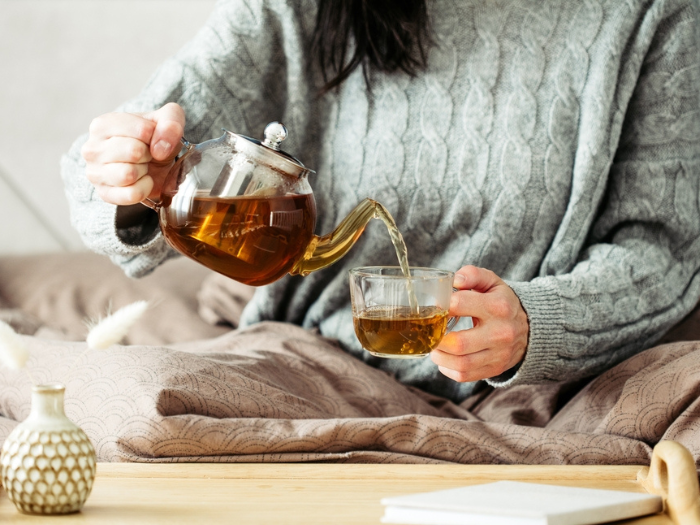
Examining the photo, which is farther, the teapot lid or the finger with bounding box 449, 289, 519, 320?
the finger with bounding box 449, 289, 519, 320

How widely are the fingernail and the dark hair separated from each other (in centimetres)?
48

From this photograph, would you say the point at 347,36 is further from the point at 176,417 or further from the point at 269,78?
the point at 176,417

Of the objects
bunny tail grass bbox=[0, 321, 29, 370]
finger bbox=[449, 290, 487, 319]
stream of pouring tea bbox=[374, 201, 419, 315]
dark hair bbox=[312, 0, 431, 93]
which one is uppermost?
dark hair bbox=[312, 0, 431, 93]

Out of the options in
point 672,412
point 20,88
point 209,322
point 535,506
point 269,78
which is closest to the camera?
point 535,506

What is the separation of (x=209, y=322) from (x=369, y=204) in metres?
0.92

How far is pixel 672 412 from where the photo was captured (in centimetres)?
96

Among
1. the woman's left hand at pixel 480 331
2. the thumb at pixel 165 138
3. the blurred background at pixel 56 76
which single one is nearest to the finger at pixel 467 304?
the woman's left hand at pixel 480 331

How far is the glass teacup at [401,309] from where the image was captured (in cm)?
79

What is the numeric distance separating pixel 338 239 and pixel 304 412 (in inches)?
10.3

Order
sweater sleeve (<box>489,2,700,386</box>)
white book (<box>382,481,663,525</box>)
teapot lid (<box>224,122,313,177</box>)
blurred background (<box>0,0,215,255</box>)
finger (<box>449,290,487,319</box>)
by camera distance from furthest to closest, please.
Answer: blurred background (<box>0,0,215,255</box>), sweater sleeve (<box>489,2,700,386</box>), finger (<box>449,290,487,319</box>), teapot lid (<box>224,122,313,177</box>), white book (<box>382,481,663,525</box>)

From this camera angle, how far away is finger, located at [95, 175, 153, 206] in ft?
2.75

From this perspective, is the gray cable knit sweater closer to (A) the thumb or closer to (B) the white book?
(A) the thumb

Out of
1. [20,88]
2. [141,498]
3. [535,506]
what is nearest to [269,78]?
[141,498]

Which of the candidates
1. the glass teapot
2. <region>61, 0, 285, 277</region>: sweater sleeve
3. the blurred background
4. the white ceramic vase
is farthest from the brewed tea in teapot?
the blurred background
